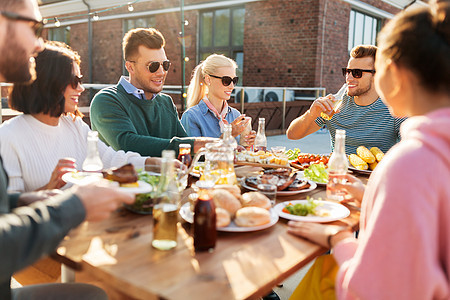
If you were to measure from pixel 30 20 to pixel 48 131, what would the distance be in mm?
793

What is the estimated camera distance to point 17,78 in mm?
1466

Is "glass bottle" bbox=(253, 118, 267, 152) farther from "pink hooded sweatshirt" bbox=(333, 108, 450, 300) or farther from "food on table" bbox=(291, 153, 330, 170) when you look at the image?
"pink hooded sweatshirt" bbox=(333, 108, 450, 300)

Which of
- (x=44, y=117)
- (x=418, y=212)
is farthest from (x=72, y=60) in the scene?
(x=418, y=212)

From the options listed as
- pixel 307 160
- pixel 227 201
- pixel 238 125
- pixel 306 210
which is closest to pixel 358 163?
pixel 307 160

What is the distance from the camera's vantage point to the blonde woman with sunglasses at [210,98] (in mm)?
3611

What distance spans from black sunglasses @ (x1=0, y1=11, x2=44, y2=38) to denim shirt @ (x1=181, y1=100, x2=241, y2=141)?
209cm

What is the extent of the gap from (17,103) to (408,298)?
6.42 feet

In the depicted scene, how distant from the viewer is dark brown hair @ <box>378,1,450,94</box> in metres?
1.04

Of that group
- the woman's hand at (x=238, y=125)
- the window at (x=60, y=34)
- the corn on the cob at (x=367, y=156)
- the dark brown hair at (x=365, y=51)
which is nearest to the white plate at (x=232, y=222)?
the corn on the cob at (x=367, y=156)

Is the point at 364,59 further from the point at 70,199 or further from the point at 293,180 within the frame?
the point at 70,199

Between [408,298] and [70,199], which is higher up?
[70,199]

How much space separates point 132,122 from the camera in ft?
9.73

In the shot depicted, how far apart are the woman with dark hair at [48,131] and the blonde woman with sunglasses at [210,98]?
1353 mm

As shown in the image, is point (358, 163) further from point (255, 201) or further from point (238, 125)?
point (255, 201)
